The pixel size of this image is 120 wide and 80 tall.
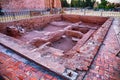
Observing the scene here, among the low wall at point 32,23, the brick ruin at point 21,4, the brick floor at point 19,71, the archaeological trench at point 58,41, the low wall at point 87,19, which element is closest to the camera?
the brick floor at point 19,71

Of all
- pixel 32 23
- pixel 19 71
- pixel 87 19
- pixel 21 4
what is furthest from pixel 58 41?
pixel 21 4

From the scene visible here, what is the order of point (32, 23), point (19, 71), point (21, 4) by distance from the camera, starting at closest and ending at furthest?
point (19, 71) → point (32, 23) → point (21, 4)

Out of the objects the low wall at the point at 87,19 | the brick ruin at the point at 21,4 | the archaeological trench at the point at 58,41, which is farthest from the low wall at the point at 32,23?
the brick ruin at the point at 21,4

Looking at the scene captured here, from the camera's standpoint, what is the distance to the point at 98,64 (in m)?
2.16

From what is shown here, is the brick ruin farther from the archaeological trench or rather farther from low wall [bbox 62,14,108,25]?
low wall [bbox 62,14,108,25]

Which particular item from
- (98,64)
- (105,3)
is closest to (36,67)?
(98,64)

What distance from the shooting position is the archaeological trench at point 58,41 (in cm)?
212

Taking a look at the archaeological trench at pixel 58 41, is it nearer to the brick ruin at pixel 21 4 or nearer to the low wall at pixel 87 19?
the low wall at pixel 87 19

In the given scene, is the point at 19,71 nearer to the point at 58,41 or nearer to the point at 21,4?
the point at 58,41

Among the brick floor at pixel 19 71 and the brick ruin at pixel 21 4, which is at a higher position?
the brick ruin at pixel 21 4

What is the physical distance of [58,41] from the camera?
6875mm

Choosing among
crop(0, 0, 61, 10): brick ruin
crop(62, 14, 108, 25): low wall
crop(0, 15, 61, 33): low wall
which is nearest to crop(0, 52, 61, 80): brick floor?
crop(0, 15, 61, 33): low wall

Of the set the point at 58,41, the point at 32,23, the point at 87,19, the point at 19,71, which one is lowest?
the point at 58,41

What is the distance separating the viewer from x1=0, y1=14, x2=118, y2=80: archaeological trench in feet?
6.94
